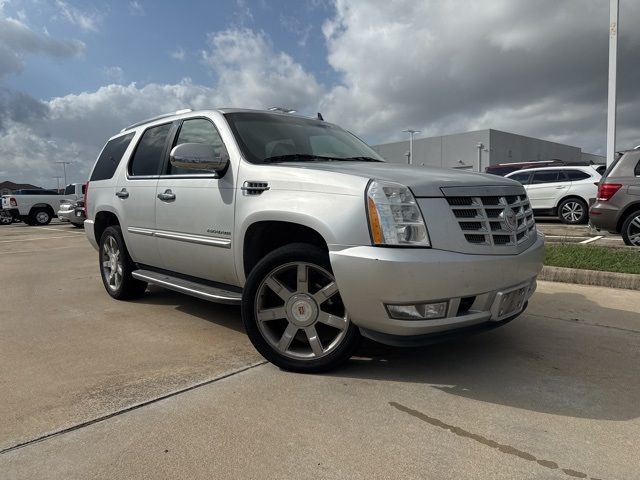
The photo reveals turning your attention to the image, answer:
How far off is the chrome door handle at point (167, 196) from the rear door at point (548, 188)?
10989mm

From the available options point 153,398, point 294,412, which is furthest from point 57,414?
point 294,412

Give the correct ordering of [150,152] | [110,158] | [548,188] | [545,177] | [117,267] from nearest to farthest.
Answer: [150,152], [117,267], [110,158], [548,188], [545,177]

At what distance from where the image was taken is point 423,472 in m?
2.11

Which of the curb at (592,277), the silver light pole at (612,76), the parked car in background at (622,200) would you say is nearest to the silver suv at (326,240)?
the curb at (592,277)

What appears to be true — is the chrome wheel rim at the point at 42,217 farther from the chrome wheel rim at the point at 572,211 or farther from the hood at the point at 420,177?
the hood at the point at 420,177

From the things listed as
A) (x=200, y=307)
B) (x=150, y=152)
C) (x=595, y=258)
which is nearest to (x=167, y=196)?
(x=150, y=152)

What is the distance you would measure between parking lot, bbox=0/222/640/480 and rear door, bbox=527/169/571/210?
9.24 meters

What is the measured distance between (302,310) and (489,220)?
127 centimetres

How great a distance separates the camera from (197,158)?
355cm

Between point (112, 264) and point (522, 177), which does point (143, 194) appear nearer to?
point (112, 264)

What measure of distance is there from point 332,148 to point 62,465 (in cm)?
300

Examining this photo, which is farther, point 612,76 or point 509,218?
point 612,76

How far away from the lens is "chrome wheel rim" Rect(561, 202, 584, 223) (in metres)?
12.6

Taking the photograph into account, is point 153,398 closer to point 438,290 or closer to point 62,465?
point 62,465
